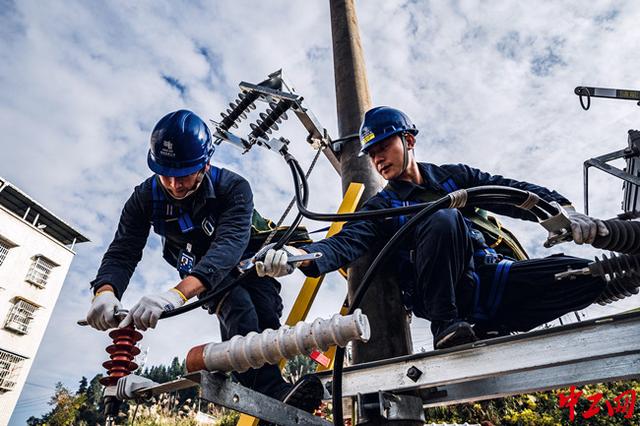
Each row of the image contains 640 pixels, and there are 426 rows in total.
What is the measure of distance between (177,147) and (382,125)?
127cm

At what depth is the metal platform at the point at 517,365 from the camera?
156cm

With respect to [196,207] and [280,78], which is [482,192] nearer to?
[196,207]

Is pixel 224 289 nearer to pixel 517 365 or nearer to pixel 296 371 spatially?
pixel 517 365

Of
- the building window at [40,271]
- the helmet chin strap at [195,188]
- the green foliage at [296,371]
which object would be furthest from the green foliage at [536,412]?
the building window at [40,271]

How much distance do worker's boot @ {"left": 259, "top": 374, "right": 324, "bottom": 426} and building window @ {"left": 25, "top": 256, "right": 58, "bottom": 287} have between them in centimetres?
2554

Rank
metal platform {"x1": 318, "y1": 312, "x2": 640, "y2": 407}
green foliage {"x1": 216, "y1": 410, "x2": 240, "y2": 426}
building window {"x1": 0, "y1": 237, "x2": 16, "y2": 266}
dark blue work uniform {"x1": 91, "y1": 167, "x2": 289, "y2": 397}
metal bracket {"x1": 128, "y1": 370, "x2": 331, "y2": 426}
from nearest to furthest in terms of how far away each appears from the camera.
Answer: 1. metal bracket {"x1": 128, "y1": 370, "x2": 331, "y2": 426}
2. metal platform {"x1": 318, "y1": 312, "x2": 640, "y2": 407}
3. dark blue work uniform {"x1": 91, "y1": 167, "x2": 289, "y2": 397}
4. green foliage {"x1": 216, "y1": 410, "x2": 240, "y2": 426}
5. building window {"x1": 0, "y1": 237, "x2": 16, "y2": 266}

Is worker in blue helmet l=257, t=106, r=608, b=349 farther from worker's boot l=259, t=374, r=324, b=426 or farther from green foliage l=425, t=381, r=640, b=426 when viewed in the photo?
green foliage l=425, t=381, r=640, b=426

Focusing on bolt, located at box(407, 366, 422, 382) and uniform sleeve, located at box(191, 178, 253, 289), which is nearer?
bolt, located at box(407, 366, 422, 382)

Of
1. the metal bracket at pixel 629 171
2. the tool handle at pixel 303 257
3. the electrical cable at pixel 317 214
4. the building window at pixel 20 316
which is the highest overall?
the building window at pixel 20 316

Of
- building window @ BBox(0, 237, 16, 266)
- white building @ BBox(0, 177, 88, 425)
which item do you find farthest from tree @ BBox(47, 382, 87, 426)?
building window @ BBox(0, 237, 16, 266)

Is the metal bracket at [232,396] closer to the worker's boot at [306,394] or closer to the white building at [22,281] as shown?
the worker's boot at [306,394]

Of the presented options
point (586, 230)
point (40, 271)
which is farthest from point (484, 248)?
point (40, 271)

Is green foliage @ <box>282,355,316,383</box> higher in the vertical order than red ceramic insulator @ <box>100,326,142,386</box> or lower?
higher

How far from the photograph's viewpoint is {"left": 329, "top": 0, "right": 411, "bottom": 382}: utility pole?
2469 mm
